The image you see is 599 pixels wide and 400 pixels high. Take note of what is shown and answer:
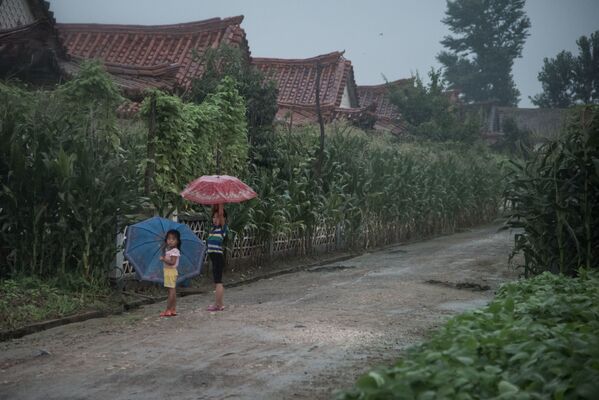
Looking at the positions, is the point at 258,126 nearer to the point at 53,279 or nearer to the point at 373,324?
the point at 53,279

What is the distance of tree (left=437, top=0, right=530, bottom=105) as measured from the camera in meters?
61.9

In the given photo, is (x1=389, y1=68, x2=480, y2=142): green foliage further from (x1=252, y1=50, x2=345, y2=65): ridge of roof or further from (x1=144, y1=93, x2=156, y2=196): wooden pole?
(x1=144, y1=93, x2=156, y2=196): wooden pole

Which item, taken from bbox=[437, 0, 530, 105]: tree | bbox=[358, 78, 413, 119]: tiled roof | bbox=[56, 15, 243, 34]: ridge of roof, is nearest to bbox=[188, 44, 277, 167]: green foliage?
bbox=[56, 15, 243, 34]: ridge of roof

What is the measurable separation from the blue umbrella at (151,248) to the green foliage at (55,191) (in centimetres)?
66

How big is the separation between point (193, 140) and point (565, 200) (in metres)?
6.56

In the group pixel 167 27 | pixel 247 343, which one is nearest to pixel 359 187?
pixel 167 27

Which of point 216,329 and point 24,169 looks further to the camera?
point 24,169

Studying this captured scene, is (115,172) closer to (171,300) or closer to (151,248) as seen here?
(151,248)

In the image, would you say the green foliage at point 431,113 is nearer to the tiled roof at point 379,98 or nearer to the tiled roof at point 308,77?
the tiled roof at point 308,77

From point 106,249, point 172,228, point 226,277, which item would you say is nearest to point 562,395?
point 172,228

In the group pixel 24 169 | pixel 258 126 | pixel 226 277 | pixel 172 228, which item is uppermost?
pixel 258 126

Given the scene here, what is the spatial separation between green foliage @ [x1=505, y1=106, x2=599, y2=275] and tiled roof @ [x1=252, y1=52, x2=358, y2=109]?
22039 millimetres

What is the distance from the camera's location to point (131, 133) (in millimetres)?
13641

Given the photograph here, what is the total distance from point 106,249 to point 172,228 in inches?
42.7
